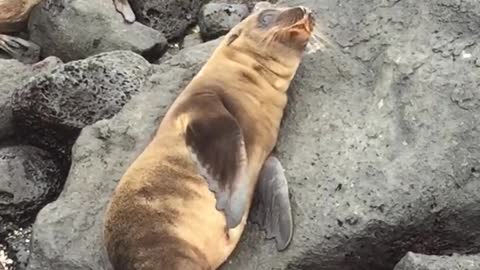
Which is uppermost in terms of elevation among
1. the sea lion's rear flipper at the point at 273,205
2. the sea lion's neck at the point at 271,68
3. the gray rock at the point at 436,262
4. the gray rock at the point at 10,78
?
the sea lion's neck at the point at 271,68

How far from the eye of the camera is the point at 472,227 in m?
5.40

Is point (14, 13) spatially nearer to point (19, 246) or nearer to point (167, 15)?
point (167, 15)

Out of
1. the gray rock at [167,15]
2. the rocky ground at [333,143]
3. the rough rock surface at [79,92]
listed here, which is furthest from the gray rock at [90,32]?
the rough rock surface at [79,92]

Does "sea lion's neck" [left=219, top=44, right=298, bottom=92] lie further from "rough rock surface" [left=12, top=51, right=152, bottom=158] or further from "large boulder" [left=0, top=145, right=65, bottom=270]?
"large boulder" [left=0, top=145, right=65, bottom=270]

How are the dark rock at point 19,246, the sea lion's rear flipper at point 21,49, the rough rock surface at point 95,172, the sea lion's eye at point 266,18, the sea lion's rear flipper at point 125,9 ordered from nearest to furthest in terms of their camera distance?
the rough rock surface at point 95,172 → the sea lion's eye at point 266,18 → the dark rock at point 19,246 → the sea lion's rear flipper at point 125,9 → the sea lion's rear flipper at point 21,49

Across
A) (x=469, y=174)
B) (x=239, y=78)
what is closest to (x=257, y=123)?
(x=239, y=78)

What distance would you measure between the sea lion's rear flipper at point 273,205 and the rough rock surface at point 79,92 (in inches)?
56.1

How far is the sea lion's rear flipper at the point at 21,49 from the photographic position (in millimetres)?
8016

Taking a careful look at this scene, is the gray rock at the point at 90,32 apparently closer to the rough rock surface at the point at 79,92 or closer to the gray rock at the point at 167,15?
the gray rock at the point at 167,15

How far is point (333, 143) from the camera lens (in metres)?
5.67

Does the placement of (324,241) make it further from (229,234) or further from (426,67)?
(426,67)

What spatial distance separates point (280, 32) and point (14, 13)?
9.83ft

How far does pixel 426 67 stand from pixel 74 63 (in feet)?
7.00

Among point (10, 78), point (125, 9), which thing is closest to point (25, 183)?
point (10, 78)
